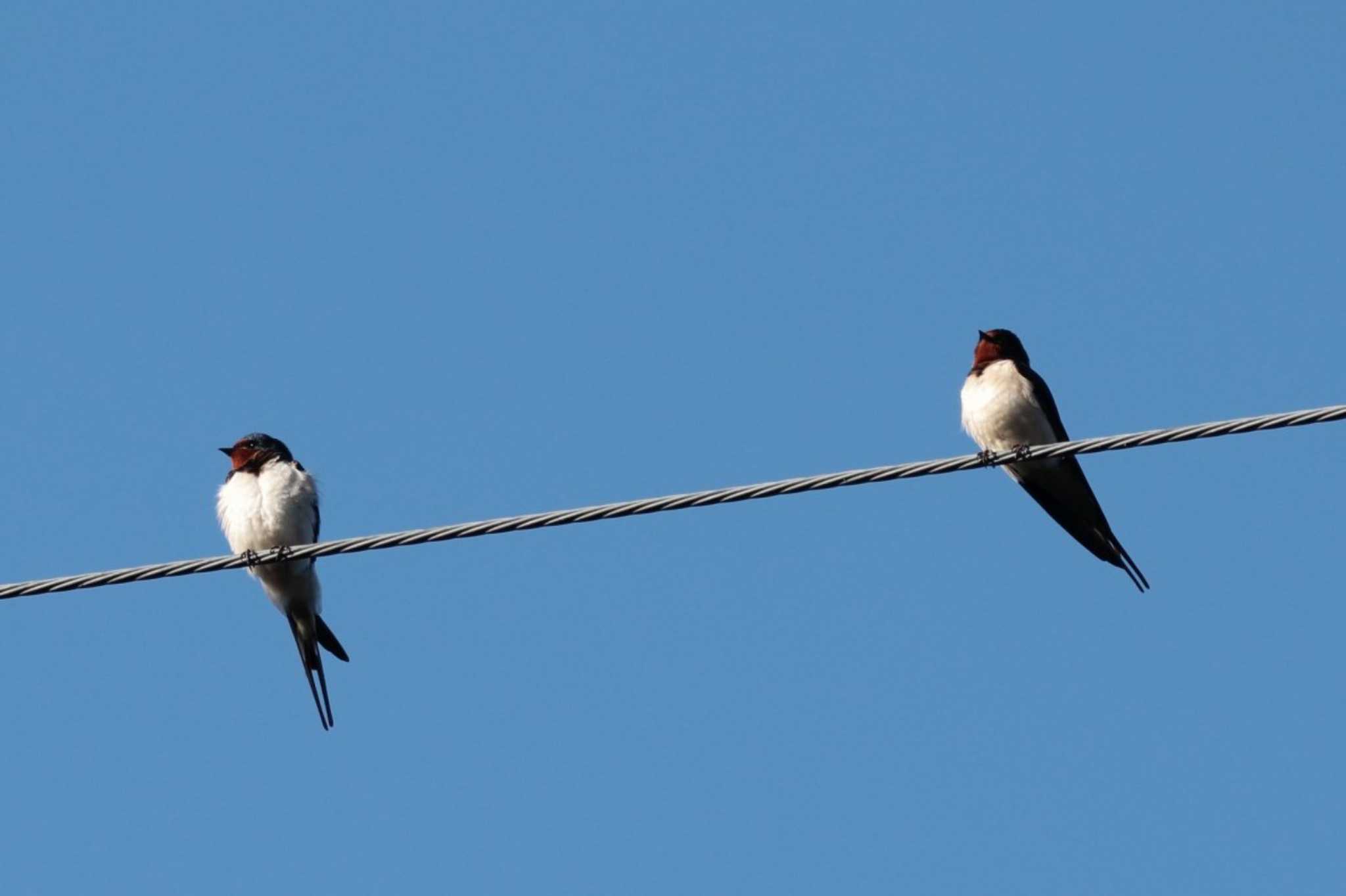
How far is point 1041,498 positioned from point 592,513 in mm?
3044

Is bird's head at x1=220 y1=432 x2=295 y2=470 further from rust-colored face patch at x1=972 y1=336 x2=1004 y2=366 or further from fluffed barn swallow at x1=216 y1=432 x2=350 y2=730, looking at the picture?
rust-colored face patch at x1=972 y1=336 x2=1004 y2=366

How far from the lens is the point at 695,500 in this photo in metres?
5.29

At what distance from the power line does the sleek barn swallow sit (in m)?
2.05

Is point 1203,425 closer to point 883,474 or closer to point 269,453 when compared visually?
point 883,474

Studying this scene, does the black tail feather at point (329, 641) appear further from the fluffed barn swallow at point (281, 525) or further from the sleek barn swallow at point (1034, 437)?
the sleek barn swallow at point (1034, 437)

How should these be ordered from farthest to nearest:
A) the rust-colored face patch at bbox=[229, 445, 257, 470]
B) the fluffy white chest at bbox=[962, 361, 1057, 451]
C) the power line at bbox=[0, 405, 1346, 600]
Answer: the rust-colored face patch at bbox=[229, 445, 257, 470] → the fluffy white chest at bbox=[962, 361, 1057, 451] → the power line at bbox=[0, 405, 1346, 600]

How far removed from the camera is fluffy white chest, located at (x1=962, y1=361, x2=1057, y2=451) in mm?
7781

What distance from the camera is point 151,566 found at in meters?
5.61

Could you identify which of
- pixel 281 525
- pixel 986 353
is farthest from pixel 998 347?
pixel 281 525

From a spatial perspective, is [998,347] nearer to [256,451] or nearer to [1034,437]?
[1034,437]

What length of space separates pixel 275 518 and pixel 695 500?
9.66 feet

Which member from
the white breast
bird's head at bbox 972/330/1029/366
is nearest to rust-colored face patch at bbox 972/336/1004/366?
bird's head at bbox 972/330/1029/366

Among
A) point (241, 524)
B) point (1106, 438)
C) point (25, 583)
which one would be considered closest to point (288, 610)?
point (241, 524)

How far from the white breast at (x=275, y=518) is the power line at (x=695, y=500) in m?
2.12
